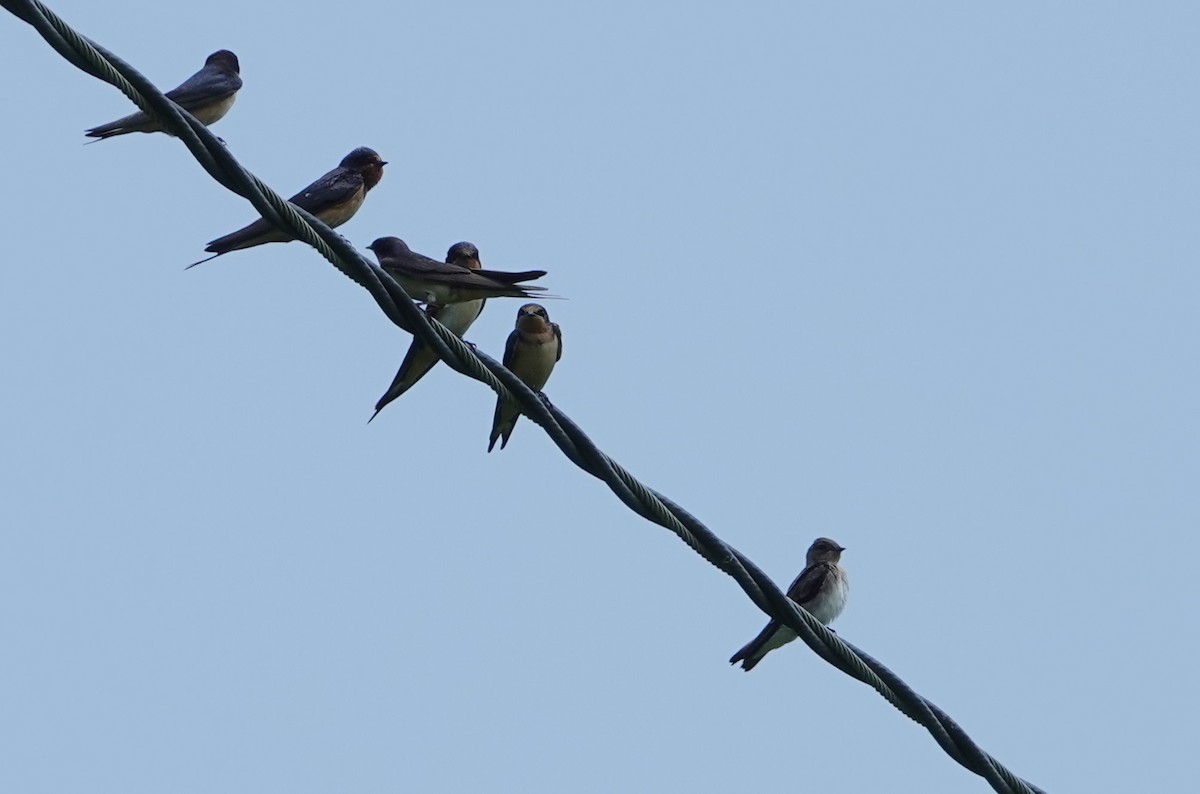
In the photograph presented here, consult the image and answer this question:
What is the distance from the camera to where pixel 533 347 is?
29.8 feet

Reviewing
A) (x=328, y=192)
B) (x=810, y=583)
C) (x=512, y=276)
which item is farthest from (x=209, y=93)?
(x=810, y=583)

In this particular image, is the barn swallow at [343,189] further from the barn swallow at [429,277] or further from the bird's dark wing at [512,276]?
the bird's dark wing at [512,276]

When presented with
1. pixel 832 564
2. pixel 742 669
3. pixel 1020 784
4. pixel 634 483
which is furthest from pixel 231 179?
pixel 832 564

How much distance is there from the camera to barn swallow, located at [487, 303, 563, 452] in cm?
904

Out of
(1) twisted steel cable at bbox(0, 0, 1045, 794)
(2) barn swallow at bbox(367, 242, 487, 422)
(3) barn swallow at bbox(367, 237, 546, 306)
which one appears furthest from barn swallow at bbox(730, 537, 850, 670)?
(1) twisted steel cable at bbox(0, 0, 1045, 794)

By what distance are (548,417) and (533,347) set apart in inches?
160

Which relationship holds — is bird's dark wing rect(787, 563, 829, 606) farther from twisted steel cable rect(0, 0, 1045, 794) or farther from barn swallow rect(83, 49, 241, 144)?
twisted steel cable rect(0, 0, 1045, 794)

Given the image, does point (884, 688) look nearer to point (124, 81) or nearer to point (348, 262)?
point (348, 262)

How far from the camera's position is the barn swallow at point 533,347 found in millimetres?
9039

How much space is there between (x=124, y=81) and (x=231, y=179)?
1.19 feet

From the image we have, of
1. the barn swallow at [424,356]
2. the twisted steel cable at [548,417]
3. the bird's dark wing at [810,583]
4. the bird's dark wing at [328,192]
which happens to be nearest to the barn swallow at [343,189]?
the bird's dark wing at [328,192]

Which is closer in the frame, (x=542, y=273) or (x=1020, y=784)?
(x=1020, y=784)

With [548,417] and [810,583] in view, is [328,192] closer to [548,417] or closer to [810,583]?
[548,417]

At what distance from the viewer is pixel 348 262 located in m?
4.78
